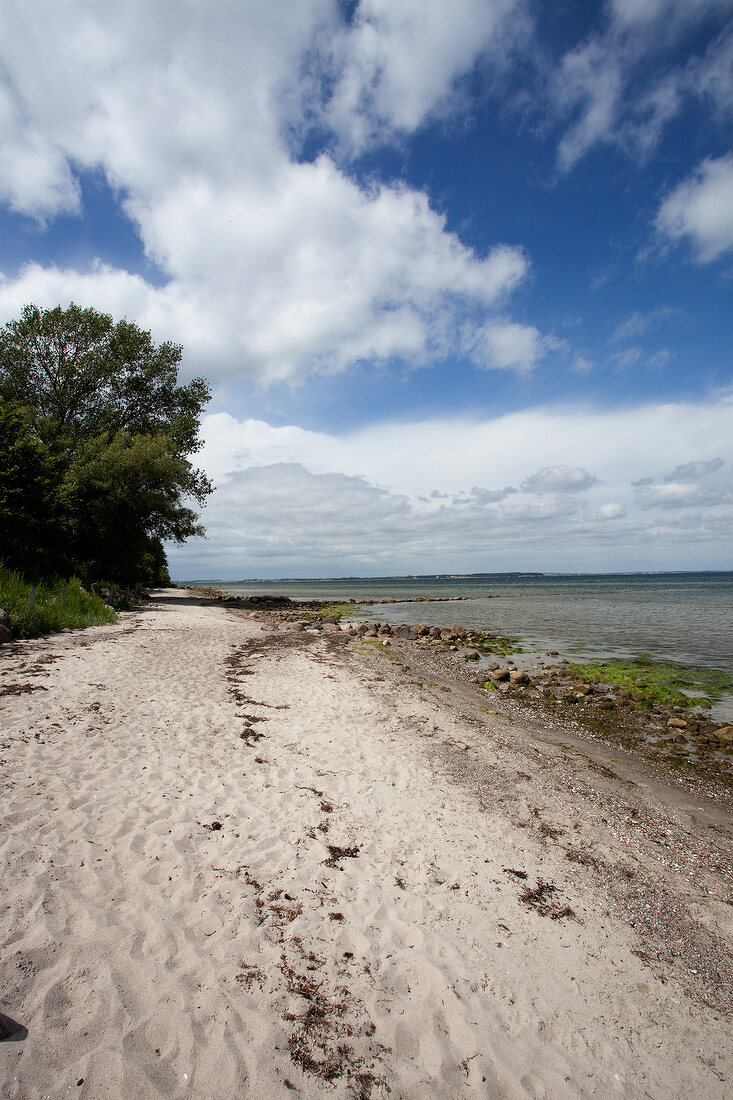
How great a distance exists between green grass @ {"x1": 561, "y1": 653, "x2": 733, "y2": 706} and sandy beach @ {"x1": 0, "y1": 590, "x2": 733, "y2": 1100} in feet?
18.1

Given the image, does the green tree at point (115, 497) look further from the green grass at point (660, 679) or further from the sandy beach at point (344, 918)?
the green grass at point (660, 679)

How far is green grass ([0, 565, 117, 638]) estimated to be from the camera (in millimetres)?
13625

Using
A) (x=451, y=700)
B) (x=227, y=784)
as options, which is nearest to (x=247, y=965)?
(x=227, y=784)

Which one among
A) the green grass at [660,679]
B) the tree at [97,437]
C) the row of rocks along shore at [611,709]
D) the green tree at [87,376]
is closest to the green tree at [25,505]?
the tree at [97,437]

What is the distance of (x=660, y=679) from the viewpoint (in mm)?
14250

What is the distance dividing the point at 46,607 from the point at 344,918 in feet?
49.4

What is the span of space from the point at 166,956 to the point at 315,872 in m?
1.56

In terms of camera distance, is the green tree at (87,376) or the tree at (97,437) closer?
the tree at (97,437)

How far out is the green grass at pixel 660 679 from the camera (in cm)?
1244

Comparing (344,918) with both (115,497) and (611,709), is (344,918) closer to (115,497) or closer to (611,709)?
(611,709)

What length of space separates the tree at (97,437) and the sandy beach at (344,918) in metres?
17.2

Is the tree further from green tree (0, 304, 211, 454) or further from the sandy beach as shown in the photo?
the sandy beach

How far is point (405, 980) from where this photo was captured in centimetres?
360

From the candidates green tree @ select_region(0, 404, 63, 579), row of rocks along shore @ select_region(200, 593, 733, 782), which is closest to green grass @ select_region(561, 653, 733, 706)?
row of rocks along shore @ select_region(200, 593, 733, 782)
